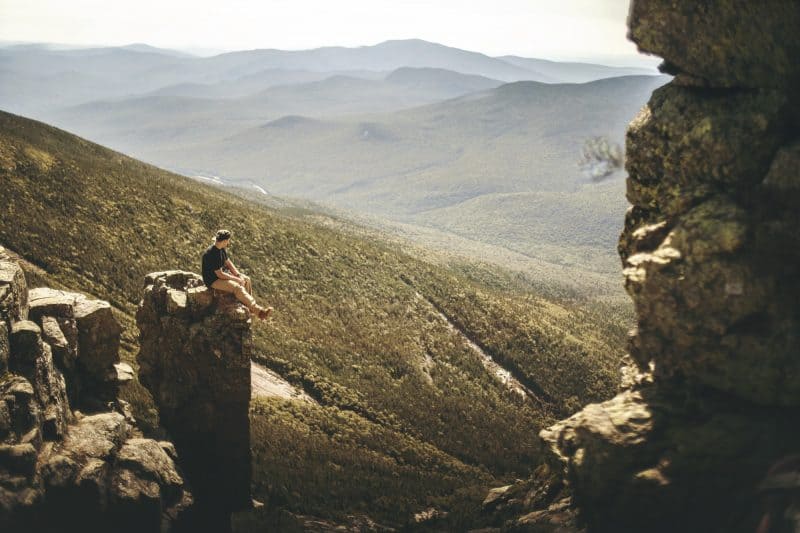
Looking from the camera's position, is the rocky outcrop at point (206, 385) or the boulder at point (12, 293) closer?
the boulder at point (12, 293)

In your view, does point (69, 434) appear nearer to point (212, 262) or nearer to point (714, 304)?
point (212, 262)

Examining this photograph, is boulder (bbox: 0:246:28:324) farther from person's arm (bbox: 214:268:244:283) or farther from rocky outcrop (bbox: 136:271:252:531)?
person's arm (bbox: 214:268:244:283)

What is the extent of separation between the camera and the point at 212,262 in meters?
19.6

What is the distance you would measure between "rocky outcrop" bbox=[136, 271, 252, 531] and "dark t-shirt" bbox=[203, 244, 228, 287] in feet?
3.21

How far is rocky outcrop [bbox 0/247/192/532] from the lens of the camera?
15.4 metres

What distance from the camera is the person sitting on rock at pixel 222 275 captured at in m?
19.5

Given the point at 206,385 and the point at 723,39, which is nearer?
the point at 723,39

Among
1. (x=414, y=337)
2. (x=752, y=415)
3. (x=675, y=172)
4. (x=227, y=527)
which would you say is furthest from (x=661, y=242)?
(x=414, y=337)

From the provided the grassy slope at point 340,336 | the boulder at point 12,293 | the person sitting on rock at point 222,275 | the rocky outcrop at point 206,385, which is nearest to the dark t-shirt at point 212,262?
the person sitting on rock at point 222,275

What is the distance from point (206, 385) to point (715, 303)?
17.0 m

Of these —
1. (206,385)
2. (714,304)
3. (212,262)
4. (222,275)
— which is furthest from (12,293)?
(714,304)

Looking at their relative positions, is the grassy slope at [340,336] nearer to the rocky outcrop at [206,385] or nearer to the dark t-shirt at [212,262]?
the rocky outcrop at [206,385]

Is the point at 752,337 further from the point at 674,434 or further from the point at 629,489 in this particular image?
the point at 629,489

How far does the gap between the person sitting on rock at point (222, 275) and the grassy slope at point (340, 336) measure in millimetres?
7474
